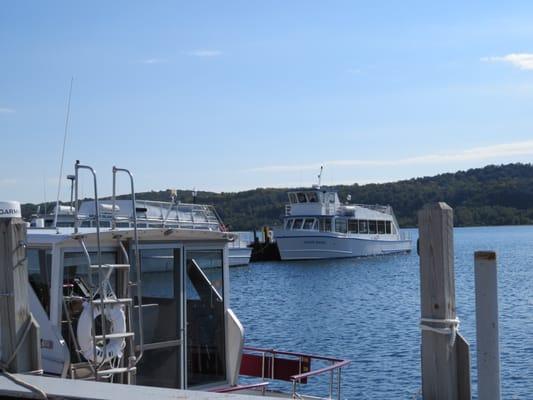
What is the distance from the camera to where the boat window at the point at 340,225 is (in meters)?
66.9

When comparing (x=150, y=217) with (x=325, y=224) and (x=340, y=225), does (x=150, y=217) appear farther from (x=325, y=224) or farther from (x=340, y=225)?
(x=340, y=225)

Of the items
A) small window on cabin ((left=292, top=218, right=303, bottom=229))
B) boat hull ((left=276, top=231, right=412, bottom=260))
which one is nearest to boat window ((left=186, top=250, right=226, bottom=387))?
boat hull ((left=276, top=231, right=412, bottom=260))

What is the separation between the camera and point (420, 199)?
121250 millimetres

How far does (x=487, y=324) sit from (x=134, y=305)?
4218mm

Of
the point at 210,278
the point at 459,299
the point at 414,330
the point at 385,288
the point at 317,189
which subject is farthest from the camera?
the point at 317,189

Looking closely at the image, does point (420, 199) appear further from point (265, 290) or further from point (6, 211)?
point (6, 211)

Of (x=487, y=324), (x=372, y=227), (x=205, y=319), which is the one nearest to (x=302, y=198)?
(x=372, y=227)

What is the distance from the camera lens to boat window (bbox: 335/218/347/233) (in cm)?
6694

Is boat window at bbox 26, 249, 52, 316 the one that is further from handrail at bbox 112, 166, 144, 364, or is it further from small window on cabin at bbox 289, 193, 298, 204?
small window on cabin at bbox 289, 193, 298, 204

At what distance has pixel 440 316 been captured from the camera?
6.37m

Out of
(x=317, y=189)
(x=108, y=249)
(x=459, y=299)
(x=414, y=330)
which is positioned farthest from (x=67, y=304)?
(x=317, y=189)

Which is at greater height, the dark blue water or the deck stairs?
the deck stairs

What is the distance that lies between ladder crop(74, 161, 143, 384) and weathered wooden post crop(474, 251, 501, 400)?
349 centimetres

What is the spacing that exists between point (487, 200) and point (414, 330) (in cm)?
11687
